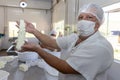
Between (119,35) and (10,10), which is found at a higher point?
(10,10)

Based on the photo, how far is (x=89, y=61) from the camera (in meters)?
0.95

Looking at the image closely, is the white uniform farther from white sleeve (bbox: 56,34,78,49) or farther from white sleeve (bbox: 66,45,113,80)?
white sleeve (bbox: 56,34,78,49)

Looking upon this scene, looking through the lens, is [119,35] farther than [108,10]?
No

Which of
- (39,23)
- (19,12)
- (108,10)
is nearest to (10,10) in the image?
(19,12)

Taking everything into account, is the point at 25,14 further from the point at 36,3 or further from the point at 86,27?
the point at 86,27

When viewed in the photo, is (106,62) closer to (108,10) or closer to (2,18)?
(108,10)

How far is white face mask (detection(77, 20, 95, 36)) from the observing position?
115 cm

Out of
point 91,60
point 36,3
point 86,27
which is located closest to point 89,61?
point 91,60

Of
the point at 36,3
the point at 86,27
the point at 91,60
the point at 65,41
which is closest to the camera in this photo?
the point at 91,60

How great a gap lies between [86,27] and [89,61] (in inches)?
11.7

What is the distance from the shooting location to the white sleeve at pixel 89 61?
96 cm

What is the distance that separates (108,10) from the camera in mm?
1802

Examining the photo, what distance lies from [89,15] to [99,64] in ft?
1.25

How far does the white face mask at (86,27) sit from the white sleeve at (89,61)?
0.70 ft
